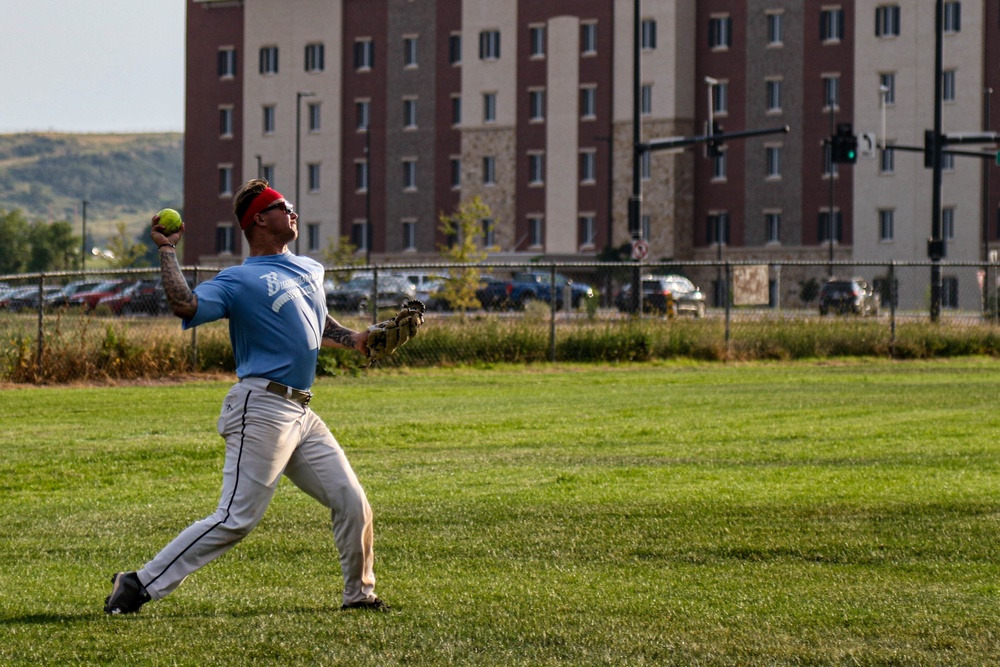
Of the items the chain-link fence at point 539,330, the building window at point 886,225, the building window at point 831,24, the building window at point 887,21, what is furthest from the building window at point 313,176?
the chain-link fence at point 539,330

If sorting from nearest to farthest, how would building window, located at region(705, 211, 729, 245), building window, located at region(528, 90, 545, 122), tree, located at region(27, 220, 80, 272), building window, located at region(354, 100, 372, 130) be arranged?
building window, located at region(705, 211, 729, 245), building window, located at region(528, 90, 545, 122), building window, located at region(354, 100, 372, 130), tree, located at region(27, 220, 80, 272)

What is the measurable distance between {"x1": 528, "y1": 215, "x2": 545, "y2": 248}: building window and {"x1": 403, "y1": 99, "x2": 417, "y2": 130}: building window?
31.4 feet

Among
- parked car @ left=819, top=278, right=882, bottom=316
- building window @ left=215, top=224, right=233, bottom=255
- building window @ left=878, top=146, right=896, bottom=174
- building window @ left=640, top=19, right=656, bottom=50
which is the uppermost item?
building window @ left=640, top=19, right=656, bottom=50

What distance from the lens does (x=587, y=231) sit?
7706cm

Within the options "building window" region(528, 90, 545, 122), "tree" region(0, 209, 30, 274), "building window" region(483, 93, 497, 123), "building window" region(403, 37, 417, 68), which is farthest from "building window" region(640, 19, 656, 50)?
"tree" region(0, 209, 30, 274)

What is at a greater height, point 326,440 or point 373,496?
point 326,440

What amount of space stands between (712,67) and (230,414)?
234 feet

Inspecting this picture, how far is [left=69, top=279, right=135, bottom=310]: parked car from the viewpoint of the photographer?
72.7 feet

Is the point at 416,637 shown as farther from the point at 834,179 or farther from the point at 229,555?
the point at 834,179

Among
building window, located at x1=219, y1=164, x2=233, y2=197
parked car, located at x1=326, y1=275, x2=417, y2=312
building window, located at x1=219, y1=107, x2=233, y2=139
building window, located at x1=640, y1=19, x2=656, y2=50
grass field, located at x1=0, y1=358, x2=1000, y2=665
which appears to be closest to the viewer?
grass field, located at x1=0, y1=358, x2=1000, y2=665

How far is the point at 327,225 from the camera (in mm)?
83125

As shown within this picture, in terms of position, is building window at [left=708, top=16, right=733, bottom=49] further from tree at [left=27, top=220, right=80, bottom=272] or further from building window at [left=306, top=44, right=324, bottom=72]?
tree at [left=27, top=220, right=80, bottom=272]

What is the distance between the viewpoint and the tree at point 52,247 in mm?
111938

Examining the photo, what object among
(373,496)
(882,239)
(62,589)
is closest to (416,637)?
(62,589)
